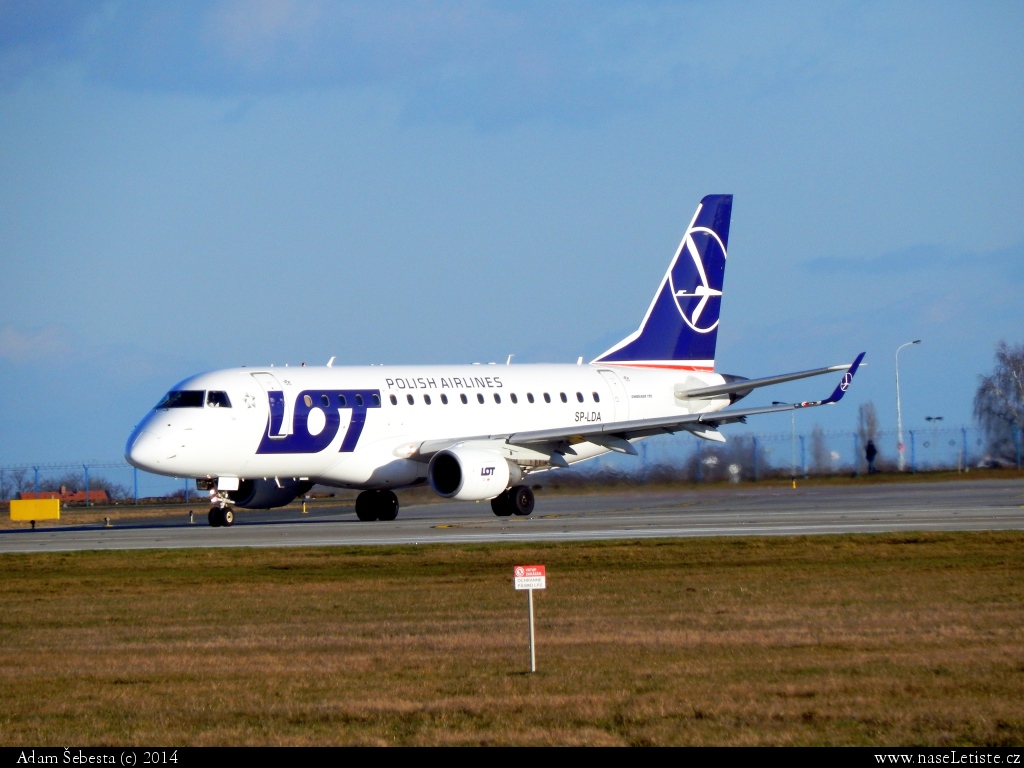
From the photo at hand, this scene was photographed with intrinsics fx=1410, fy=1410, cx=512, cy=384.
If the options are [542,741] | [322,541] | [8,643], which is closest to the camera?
[542,741]

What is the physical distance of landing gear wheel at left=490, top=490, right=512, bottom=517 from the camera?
36.8 metres

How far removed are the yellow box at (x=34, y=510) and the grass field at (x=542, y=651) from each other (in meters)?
21.3

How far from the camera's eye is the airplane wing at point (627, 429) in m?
36.1

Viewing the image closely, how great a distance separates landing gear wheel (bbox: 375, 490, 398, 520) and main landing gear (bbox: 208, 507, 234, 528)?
4.48 meters

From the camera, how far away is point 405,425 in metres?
36.7

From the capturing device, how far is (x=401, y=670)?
12688 mm

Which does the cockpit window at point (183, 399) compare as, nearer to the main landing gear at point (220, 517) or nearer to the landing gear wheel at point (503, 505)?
the main landing gear at point (220, 517)

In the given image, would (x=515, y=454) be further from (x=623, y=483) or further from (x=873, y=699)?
(x=873, y=699)

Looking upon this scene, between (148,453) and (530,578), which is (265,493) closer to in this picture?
(148,453)

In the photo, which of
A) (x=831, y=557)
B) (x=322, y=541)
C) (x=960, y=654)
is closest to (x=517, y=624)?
(x=960, y=654)

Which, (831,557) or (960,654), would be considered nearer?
(960,654)

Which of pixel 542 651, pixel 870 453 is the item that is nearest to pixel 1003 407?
pixel 870 453

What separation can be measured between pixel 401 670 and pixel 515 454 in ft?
79.5

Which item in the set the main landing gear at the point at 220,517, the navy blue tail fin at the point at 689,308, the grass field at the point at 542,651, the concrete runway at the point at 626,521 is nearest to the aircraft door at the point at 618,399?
the navy blue tail fin at the point at 689,308
